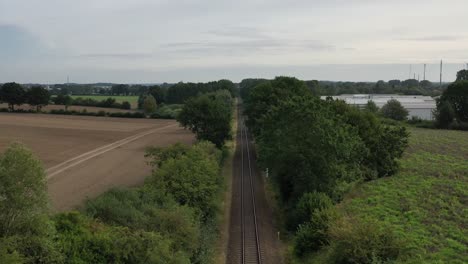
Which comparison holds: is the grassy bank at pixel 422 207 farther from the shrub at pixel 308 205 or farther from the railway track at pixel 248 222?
the railway track at pixel 248 222

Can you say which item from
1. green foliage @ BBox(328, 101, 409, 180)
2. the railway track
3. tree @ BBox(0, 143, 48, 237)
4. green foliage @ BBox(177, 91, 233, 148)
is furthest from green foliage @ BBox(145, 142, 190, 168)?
green foliage @ BBox(177, 91, 233, 148)

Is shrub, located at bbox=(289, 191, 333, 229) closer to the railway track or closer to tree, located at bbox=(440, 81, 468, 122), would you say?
the railway track

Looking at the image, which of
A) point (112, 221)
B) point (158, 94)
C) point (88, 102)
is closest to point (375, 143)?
point (112, 221)

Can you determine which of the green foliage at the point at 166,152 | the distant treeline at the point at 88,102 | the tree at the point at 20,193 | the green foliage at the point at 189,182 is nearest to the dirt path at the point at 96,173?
the green foliage at the point at 166,152

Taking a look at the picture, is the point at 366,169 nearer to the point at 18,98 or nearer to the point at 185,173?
the point at 185,173

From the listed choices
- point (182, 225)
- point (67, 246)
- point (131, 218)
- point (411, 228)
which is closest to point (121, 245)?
point (67, 246)

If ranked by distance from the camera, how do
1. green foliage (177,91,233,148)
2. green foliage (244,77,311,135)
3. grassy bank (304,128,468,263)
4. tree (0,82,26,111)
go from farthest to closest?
tree (0,82,26,111), green foliage (244,77,311,135), green foliage (177,91,233,148), grassy bank (304,128,468,263)

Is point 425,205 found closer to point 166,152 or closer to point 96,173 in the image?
point 166,152
